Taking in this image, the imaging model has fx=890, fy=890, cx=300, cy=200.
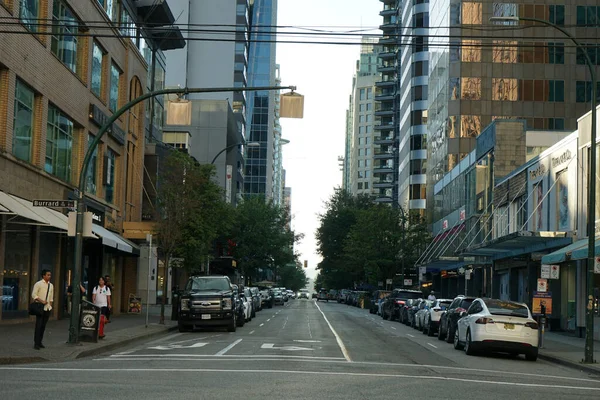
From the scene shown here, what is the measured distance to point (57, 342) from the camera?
22266 millimetres

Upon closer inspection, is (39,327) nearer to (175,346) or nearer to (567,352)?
(175,346)

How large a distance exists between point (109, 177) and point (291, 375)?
93.3ft

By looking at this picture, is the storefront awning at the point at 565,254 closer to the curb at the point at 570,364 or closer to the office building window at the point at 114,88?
the curb at the point at 570,364

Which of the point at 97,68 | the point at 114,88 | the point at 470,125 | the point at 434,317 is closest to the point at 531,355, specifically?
the point at 434,317

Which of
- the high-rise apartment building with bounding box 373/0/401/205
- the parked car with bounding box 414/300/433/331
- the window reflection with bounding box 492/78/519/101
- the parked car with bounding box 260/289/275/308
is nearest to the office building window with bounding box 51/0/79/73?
A: the parked car with bounding box 414/300/433/331

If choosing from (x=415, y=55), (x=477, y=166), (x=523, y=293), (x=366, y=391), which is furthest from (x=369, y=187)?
(x=366, y=391)

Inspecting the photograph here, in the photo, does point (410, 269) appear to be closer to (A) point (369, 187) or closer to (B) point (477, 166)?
(B) point (477, 166)

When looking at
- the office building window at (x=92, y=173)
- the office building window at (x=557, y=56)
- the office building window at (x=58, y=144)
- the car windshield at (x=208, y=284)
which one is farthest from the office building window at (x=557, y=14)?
the office building window at (x=58, y=144)

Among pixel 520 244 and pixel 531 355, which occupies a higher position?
pixel 520 244

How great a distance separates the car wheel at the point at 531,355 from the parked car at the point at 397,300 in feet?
80.2

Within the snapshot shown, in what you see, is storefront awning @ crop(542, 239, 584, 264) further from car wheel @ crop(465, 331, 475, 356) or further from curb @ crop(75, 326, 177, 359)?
curb @ crop(75, 326, 177, 359)

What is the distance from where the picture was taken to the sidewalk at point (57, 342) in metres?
18.3

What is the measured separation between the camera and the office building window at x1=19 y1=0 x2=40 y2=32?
2830cm

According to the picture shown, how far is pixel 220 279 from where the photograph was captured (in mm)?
33781
